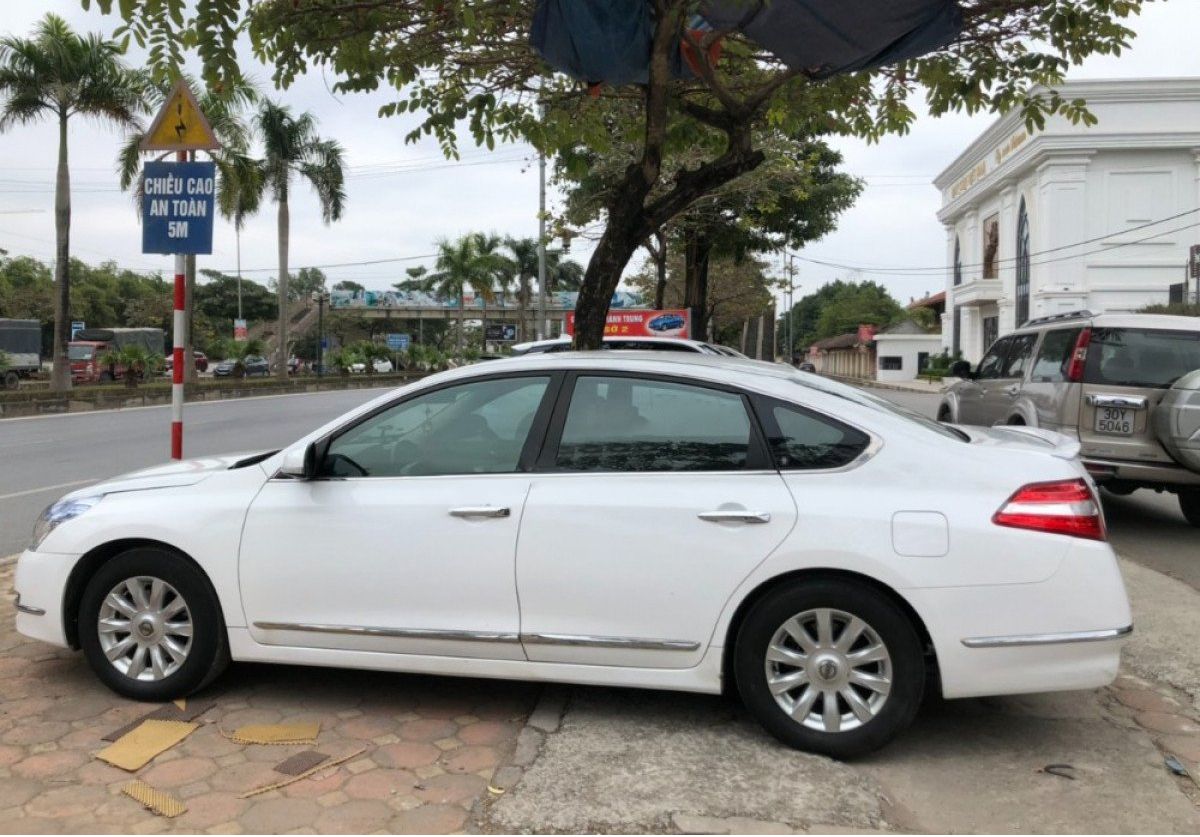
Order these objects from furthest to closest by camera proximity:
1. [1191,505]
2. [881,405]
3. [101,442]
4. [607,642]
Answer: [101,442] → [1191,505] → [881,405] → [607,642]

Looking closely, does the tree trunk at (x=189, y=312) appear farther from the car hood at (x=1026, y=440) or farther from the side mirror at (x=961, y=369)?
the car hood at (x=1026, y=440)

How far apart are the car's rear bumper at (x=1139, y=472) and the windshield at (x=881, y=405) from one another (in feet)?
13.5

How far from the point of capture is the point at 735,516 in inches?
136

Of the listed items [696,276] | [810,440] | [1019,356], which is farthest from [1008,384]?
[696,276]

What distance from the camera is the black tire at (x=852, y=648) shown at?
132 inches

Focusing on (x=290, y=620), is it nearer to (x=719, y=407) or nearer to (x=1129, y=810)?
(x=719, y=407)

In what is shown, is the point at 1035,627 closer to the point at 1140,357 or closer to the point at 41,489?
the point at 1140,357

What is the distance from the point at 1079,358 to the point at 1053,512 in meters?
5.01

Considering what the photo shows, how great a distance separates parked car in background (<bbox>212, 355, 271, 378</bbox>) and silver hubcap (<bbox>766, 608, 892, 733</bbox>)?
50.0 m

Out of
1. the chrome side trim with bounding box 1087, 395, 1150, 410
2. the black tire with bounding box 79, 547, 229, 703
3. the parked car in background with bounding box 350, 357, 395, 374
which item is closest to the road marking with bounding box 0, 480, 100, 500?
the black tire with bounding box 79, 547, 229, 703

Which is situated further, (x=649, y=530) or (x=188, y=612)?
(x=188, y=612)

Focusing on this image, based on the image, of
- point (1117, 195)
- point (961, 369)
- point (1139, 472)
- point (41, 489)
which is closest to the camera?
point (1139, 472)

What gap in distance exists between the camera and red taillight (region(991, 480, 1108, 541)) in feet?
10.9

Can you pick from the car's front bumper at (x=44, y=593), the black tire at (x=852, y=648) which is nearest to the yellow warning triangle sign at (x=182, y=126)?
the car's front bumper at (x=44, y=593)
